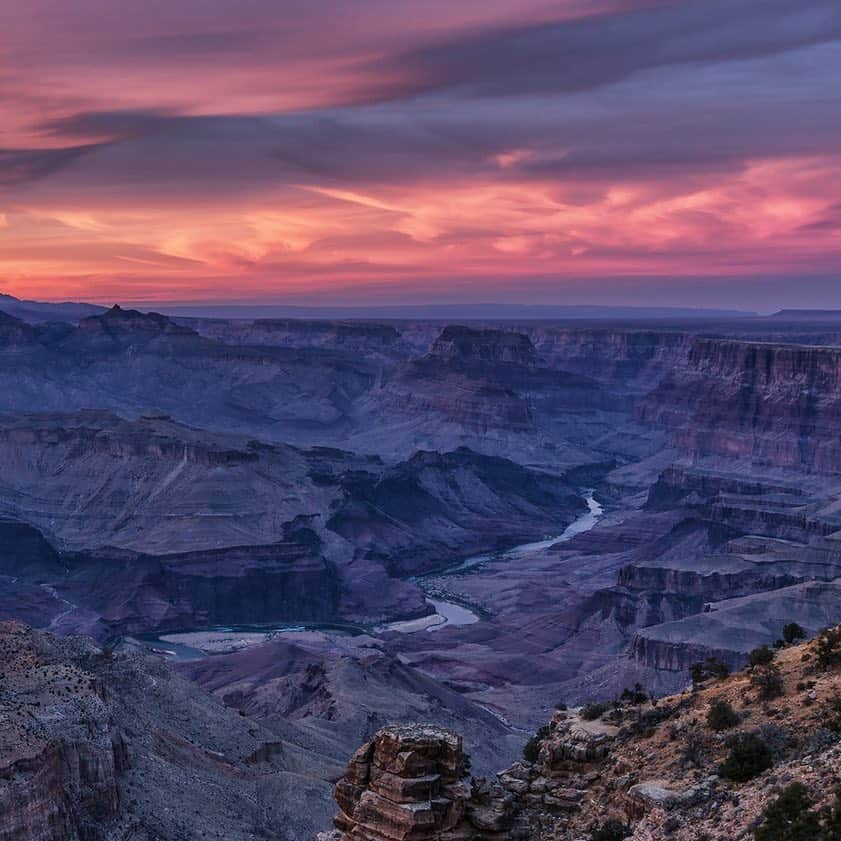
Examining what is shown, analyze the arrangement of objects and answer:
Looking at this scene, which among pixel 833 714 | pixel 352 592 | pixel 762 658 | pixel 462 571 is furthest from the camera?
pixel 462 571

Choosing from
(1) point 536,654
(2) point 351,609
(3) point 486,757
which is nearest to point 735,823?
(3) point 486,757

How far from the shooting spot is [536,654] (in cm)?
11400

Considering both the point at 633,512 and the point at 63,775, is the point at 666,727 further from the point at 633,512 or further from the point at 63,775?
the point at 633,512

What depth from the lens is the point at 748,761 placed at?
23531 mm

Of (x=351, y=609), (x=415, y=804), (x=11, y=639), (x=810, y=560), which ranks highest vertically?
(x=415, y=804)

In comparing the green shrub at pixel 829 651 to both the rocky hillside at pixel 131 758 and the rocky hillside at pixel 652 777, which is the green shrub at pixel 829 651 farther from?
the rocky hillside at pixel 131 758

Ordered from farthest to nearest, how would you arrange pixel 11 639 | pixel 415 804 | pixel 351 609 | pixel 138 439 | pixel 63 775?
pixel 138 439, pixel 351 609, pixel 11 639, pixel 63 775, pixel 415 804

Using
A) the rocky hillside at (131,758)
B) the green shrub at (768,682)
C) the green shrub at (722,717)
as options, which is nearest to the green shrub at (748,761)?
the green shrub at (722,717)

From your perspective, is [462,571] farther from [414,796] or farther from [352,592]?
[414,796]

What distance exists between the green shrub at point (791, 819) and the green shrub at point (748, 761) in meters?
2.45

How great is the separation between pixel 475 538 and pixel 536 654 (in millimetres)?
61936

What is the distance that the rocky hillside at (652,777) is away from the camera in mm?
22109

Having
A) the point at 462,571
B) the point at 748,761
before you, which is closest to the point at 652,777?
the point at 748,761

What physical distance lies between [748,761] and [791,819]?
343cm
